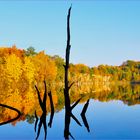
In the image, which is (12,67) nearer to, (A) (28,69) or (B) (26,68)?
(B) (26,68)

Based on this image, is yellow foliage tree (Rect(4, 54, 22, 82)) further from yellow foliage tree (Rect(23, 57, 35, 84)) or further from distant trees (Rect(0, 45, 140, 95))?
yellow foliage tree (Rect(23, 57, 35, 84))

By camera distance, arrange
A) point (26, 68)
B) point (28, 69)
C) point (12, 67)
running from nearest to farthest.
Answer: point (12, 67) < point (26, 68) < point (28, 69)

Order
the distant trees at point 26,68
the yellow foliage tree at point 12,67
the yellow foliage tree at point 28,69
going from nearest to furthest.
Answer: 1. the yellow foliage tree at point 12,67
2. the distant trees at point 26,68
3. the yellow foliage tree at point 28,69

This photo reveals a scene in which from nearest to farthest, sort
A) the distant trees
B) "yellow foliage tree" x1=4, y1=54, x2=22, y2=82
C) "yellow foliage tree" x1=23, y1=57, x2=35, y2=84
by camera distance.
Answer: "yellow foliage tree" x1=4, y1=54, x2=22, y2=82
the distant trees
"yellow foliage tree" x1=23, y1=57, x2=35, y2=84

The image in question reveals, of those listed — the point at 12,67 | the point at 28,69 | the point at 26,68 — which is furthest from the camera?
the point at 28,69

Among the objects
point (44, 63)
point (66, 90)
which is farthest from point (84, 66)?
point (66, 90)

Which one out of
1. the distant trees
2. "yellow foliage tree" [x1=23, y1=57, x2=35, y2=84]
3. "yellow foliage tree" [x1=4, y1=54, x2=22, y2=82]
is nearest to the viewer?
"yellow foliage tree" [x1=4, y1=54, x2=22, y2=82]

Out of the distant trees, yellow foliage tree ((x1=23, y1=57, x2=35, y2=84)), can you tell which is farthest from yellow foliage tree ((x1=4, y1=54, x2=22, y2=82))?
yellow foliage tree ((x1=23, y1=57, x2=35, y2=84))

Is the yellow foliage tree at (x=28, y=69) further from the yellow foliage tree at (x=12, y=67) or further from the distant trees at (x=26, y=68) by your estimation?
the yellow foliage tree at (x=12, y=67)

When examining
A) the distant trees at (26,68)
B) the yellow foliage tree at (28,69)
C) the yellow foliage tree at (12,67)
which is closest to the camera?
the yellow foliage tree at (12,67)

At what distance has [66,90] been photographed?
3.06 feet

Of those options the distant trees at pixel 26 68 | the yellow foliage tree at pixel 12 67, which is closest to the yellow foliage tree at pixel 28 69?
the distant trees at pixel 26 68

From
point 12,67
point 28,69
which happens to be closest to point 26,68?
point 28,69

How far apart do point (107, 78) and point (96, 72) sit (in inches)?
165
